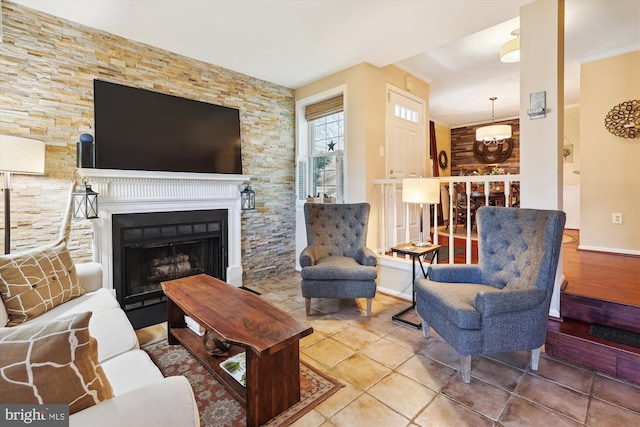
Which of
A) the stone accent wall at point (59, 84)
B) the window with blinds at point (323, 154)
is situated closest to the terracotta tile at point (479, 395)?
the window with blinds at point (323, 154)

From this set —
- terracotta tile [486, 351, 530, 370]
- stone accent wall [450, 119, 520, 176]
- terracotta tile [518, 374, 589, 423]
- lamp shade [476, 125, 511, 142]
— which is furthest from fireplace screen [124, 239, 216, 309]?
stone accent wall [450, 119, 520, 176]

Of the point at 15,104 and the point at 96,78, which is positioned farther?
the point at 96,78

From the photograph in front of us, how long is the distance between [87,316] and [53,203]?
2.47 meters

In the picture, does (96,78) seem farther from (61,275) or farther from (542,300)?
(542,300)

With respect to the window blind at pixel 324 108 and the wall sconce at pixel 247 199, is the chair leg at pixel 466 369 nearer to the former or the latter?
the wall sconce at pixel 247 199

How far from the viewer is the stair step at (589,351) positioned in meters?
1.85

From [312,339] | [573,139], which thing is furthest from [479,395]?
[573,139]

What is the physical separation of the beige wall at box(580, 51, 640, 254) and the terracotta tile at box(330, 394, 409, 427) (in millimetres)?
4004

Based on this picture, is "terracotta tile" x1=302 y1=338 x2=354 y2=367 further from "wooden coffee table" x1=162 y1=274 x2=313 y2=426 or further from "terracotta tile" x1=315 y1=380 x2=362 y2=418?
"wooden coffee table" x1=162 y1=274 x2=313 y2=426

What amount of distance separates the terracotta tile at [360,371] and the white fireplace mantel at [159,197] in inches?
81.5

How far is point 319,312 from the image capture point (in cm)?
296

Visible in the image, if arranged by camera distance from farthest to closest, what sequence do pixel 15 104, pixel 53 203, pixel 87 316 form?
pixel 53 203
pixel 15 104
pixel 87 316

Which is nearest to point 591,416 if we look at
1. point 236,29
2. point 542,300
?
point 542,300

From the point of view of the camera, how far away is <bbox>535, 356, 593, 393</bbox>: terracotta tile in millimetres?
1815
